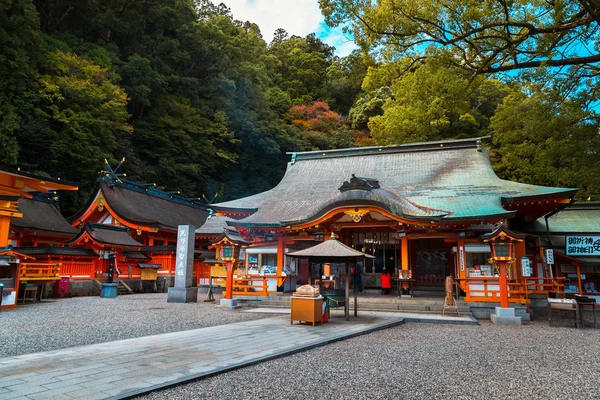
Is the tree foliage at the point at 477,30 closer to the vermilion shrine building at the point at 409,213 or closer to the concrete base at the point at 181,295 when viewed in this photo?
the vermilion shrine building at the point at 409,213

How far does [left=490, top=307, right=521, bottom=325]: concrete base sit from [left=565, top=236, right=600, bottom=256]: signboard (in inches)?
235

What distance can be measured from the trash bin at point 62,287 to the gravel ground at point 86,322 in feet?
11.7

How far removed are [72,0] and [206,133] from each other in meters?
13.6

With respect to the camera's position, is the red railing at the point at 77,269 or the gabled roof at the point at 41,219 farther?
the gabled roof at the point at 41,219

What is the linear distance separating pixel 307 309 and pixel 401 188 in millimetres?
10126

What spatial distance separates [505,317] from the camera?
1091 cm

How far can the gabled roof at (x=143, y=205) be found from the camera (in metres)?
21.8

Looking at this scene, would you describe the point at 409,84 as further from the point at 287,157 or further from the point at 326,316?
the point at 287,157

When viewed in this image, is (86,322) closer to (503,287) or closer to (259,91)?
(503,287)

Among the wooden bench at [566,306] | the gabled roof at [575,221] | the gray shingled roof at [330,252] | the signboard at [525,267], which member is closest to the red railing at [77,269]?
the gray shingled roof at [330,252]

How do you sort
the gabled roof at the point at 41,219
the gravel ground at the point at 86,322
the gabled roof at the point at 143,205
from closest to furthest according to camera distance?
the gravel ground at the point at 86,322 → the gabled roof at the point at 41,219 → the gabled roof at the point at 143,205

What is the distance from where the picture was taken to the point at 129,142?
92.4 feet

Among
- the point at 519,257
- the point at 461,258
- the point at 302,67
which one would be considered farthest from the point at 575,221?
the point at 302,67

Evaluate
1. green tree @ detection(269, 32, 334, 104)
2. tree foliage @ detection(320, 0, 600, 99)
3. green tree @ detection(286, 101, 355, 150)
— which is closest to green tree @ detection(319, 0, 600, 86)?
tree foliage @ detection(320, 0, 600, 99)
